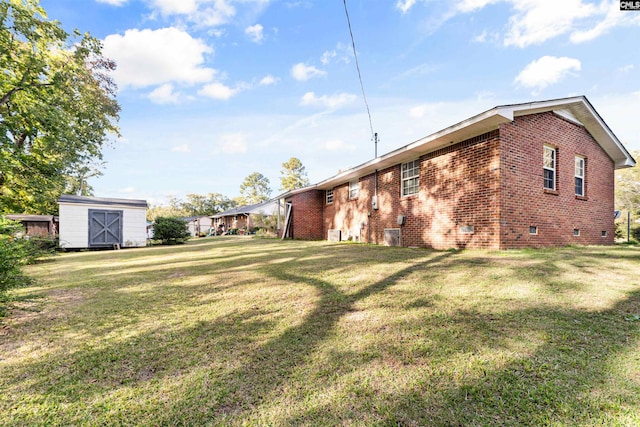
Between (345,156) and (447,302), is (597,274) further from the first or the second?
(345,156)

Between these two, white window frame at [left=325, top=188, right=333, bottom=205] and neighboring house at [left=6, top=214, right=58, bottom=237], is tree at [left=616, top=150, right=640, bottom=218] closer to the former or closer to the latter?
white window frame at [left=325, top=188, right=333, bottom=205]

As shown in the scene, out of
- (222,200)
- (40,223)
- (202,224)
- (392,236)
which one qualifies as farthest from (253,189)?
(392,236)

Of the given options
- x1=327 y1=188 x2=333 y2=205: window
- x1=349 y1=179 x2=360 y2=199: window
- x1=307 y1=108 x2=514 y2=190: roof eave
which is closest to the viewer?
x1=307 y1=108 x2=514 y2=190: roof eave

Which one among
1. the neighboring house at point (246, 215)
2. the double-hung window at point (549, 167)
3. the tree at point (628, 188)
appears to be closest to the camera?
the double-hung window at point (549, 167)

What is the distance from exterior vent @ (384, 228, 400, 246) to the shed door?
15.3 metres

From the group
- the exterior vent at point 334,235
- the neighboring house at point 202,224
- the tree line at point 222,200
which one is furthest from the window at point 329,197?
the tree line at point 222,200

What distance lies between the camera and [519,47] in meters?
9.61

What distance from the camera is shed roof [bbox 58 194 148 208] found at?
14229 millimetres

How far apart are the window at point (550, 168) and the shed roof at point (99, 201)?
65.0 ft

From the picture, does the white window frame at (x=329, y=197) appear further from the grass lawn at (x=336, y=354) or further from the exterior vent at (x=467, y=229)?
the grass lawn at (x=336, y=354)

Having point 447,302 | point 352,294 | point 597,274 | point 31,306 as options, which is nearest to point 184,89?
point 31,306

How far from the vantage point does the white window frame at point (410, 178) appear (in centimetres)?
945

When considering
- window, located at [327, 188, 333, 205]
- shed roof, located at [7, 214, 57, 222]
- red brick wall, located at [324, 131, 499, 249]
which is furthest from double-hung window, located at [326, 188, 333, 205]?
shed roof, located at [7, 214, 57, 222]

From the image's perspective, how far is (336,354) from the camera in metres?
2.18
